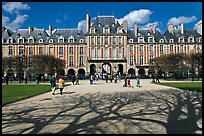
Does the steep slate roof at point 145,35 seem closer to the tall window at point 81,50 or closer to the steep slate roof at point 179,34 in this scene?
the steep slate roof at point 179,34

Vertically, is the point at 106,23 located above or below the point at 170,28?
above

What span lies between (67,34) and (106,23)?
34.1 ft

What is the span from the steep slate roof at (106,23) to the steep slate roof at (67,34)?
416 cm

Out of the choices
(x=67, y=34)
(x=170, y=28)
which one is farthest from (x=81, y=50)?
(x=170, y=28)

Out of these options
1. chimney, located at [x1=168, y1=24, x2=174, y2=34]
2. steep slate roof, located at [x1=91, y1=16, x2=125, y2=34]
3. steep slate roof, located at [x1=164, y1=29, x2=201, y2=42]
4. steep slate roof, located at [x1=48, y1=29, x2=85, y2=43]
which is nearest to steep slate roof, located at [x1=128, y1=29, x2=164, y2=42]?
steep slate roof, located at [x1=164, y1=29, x2=201, y2=42]

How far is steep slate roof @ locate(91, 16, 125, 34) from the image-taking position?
2307 inches

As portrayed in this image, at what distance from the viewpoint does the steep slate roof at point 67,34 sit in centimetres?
5931

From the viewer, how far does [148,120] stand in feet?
21.6

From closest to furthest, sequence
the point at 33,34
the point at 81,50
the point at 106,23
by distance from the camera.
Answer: the point at 81,50, the point at 106,23, the point at 33,34

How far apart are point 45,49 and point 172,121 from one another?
5488 cm

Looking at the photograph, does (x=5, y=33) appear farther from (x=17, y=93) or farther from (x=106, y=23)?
(x=17, y=93)

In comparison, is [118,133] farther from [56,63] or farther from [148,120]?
[56,63]

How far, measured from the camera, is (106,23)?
60062mm

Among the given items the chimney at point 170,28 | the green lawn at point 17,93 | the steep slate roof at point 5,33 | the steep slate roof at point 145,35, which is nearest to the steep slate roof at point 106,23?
the steep slate roof at point 145,35
